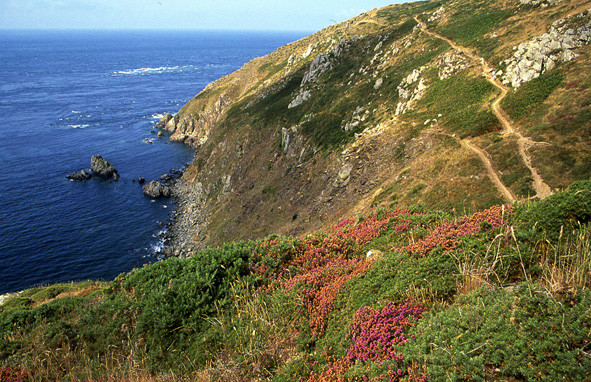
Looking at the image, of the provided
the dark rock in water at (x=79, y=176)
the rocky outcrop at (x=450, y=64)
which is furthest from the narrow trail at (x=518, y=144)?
the dark rock in water at (x=79, y=176)

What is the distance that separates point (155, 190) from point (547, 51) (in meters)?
78.3

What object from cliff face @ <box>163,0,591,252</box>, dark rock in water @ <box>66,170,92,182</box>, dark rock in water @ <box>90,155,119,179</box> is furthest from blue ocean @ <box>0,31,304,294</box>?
cliff face @ <box>163,0,591,252</box>

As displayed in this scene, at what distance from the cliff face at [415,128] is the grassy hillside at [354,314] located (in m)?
18.9

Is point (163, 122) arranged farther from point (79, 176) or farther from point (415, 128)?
point (415, 128)

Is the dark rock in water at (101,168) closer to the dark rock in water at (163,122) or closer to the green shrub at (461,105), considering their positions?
the dark rock in water at (163,122)

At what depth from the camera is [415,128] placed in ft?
133

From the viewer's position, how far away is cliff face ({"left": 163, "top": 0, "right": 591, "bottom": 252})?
28.4m

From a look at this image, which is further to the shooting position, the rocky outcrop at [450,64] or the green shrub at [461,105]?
the rocky outcrop at [450,64]

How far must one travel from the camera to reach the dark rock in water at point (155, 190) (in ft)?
246

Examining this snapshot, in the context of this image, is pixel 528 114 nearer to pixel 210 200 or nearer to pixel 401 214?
pixel 401 214

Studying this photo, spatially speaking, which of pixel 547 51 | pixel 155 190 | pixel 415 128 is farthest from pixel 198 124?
pixel 547 51

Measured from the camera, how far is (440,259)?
8.73 m

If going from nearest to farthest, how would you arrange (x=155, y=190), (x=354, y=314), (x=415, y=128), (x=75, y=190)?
(x=354, y=314) < (x=415, y=128) < (x=155, y=190) < (x=75, y=190)

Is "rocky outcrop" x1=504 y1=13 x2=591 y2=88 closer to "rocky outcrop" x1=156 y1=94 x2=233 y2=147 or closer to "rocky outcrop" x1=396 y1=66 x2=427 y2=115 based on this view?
"rocky outcrop" x1=396 y1=66 x2=427 y2=115
